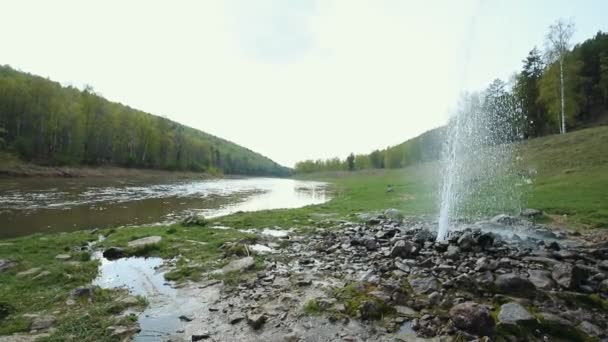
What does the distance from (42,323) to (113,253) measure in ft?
19.1

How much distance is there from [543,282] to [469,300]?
8.03 feet

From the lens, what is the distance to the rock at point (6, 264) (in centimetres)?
988

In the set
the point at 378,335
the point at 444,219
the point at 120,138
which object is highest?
the point at 120,138

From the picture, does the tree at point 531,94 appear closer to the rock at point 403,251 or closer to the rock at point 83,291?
the rock at point 403,251

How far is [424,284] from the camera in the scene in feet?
26.7

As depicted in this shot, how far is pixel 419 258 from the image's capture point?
1047cm

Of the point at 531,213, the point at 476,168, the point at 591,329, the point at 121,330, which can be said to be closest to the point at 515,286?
the point at 591,329

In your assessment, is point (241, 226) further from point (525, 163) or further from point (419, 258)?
point (525, 163)

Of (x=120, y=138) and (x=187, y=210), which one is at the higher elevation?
(x=120, y=138)

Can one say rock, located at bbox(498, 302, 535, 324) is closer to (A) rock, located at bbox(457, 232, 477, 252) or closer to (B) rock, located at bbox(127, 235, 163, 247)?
(A) rock, located at bbox(457, 232, 477, 252)

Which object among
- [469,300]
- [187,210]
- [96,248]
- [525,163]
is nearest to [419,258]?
[469,300]

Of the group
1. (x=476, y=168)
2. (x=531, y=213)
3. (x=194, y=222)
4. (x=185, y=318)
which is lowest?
(x=185, y=318)

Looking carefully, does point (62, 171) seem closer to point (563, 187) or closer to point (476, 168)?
point (476, 168)

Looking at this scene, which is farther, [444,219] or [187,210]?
[187,210]
